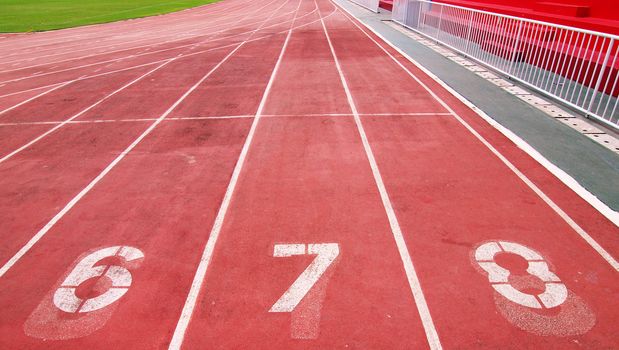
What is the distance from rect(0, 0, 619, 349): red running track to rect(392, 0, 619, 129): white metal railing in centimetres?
230

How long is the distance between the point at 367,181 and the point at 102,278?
3886mm

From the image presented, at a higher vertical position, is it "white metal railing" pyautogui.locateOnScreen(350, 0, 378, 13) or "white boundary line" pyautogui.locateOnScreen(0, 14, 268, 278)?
"white metal railing" pyautogui.locateOnScreen(350, 0, 378, 13)

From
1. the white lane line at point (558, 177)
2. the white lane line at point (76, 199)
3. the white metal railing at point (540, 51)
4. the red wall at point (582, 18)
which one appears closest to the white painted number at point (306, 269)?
the white lane line at point (558, 177)

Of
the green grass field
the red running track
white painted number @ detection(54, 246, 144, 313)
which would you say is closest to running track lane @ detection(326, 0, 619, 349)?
the red running track

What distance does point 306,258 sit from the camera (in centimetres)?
445

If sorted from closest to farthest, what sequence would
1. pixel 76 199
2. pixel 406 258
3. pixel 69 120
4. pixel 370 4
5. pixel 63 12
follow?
1. pixel 406 258
2. pixel 76 199
3. pixel 69 120
4. pixel 370 4
5. pixel 63 12

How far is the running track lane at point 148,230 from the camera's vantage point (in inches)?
144

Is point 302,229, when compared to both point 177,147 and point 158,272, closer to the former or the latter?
point 158,272

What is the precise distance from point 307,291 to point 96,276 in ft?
7.94

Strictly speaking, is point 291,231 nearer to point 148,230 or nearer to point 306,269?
point 306,269

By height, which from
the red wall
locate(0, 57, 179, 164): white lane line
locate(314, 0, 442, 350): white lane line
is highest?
the red wall

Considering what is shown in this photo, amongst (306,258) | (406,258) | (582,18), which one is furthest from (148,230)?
(582,18)

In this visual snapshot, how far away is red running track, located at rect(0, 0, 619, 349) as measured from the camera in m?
3.63

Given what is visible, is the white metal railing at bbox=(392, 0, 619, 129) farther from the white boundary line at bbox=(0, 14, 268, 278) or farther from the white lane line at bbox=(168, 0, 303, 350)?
the white boundary line at bbox=(0, 14, 268, 278)
